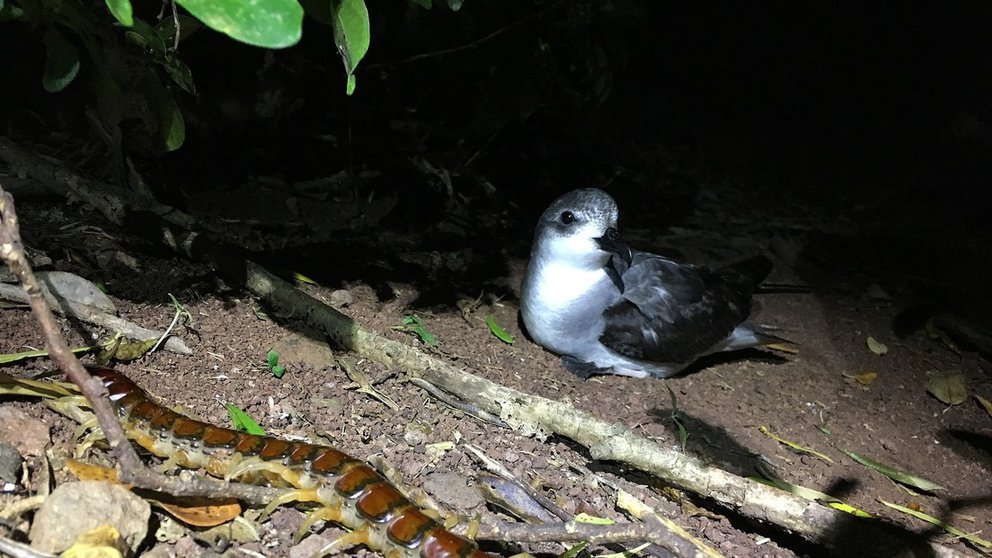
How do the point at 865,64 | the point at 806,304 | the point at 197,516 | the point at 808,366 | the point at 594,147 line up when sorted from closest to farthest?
the point at 197,516
the point at 808,366
the point at 806,304
the point at 594,147
the point at 865,64

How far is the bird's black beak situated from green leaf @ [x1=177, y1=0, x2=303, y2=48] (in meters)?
2.39

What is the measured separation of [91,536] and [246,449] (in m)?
0.53

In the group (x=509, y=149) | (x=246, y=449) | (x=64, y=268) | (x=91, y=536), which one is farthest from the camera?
(x=509, y=149)

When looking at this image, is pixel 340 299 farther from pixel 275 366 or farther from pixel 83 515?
pixel 83 515

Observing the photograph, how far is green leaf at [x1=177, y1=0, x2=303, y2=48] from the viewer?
58.1 inches

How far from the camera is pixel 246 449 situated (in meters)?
2.25

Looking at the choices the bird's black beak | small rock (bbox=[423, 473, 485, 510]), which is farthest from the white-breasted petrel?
small rock (bbox=[423, 473, 485, 510])

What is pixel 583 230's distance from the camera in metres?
3.74

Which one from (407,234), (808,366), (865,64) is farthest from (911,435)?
(865,64)

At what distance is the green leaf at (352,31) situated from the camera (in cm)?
183

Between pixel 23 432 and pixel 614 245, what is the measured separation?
253 cm

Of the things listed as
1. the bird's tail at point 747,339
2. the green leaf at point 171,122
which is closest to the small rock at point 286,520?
the green leaf at point 171,122

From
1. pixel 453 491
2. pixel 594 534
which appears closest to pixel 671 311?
pixel 453 491

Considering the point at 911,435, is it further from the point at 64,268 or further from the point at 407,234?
the point at 64,268
